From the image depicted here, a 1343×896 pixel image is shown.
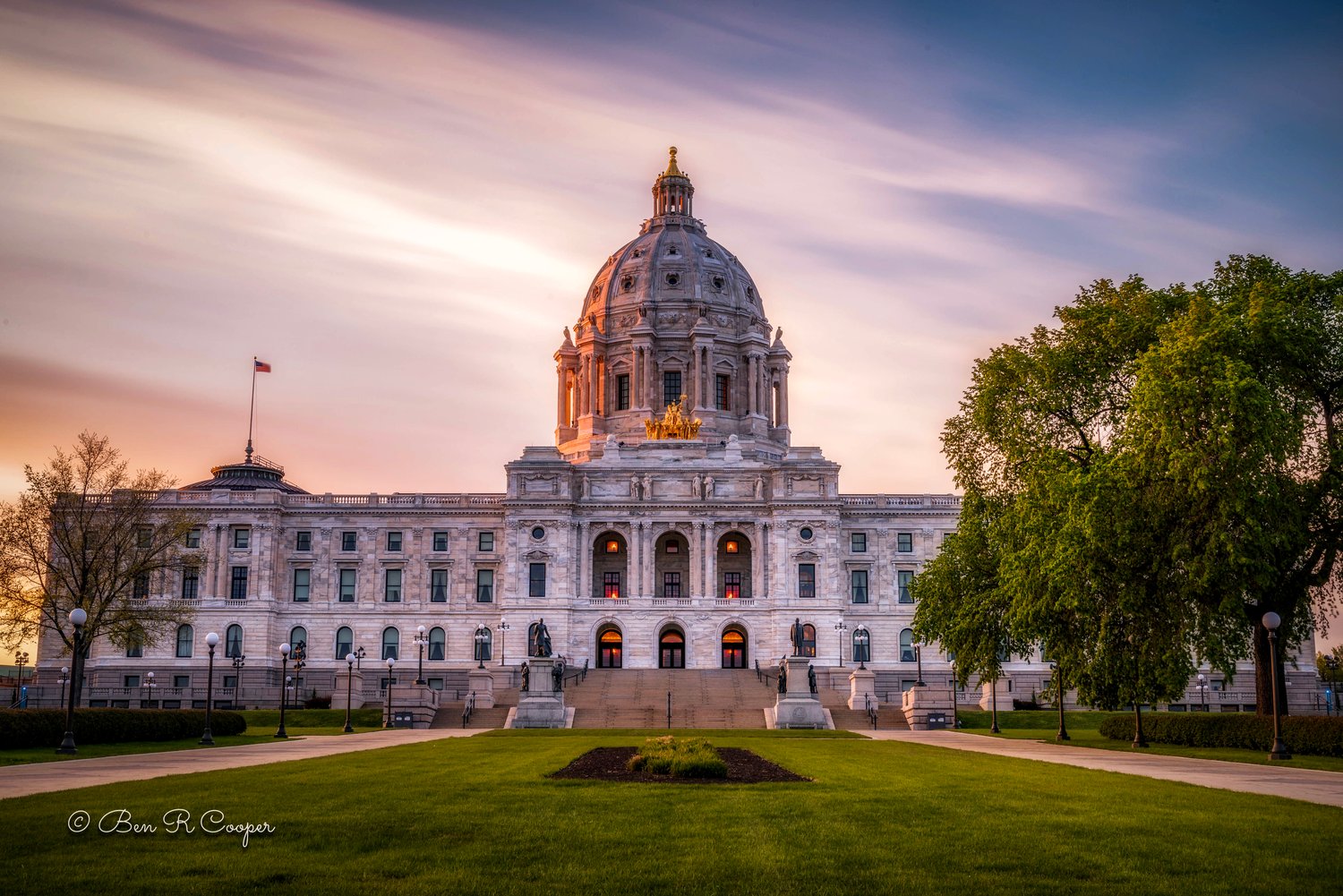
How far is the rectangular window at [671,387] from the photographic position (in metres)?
110

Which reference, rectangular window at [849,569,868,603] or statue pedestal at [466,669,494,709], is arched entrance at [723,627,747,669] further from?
statue pedestal at [466,669,494,709]

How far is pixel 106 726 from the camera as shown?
39750mm

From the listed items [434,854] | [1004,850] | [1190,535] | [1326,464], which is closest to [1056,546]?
[1190,535]

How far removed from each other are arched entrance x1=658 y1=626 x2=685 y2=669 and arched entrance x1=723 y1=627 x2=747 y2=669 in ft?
10.0

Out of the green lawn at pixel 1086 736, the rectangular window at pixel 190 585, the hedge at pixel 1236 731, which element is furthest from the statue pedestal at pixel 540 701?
the rectangular window at pixel 190 585

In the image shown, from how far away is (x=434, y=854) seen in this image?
46.0ft

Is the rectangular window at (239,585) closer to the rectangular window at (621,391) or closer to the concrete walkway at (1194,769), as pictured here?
the rectangular window at (621,391)

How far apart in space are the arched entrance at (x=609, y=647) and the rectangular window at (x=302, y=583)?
21.8 metres

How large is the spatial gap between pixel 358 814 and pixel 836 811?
6.47m

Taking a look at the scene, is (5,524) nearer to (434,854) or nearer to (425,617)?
(425,617)

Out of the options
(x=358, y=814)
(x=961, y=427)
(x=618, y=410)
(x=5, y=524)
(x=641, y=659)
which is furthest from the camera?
(x=618, y=410)

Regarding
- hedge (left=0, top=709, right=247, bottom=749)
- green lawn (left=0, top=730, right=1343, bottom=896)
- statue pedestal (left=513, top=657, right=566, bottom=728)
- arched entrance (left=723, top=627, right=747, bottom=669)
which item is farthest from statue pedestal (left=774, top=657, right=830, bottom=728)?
green lawn (left=0, top=730, right=1343, bottom=896)

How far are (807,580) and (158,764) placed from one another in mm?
65627

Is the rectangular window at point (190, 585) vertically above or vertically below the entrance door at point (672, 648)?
above
